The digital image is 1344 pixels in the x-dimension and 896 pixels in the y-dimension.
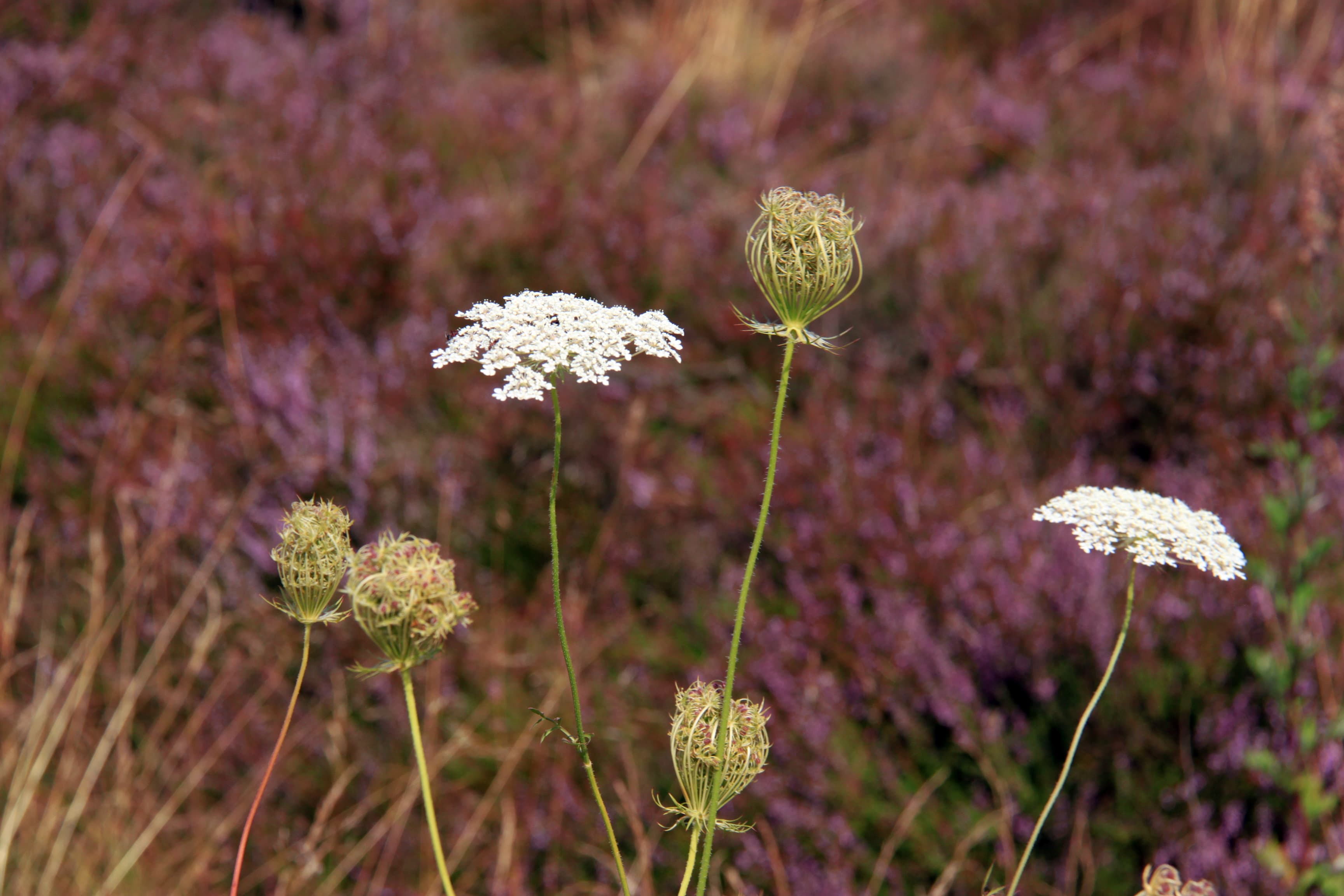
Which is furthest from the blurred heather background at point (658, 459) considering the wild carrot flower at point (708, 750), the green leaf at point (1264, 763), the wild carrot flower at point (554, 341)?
the wild carrot flower at point (554, 341)

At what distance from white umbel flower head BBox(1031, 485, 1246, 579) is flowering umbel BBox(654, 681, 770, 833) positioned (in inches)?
17.5

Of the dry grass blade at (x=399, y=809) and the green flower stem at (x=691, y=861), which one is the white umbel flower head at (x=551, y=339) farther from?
the dry grass blade at (x=399, y=809)

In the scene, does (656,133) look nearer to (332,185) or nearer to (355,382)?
(332,185)

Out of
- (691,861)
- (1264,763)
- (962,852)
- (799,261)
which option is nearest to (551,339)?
(799,261)

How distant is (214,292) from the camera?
354cm

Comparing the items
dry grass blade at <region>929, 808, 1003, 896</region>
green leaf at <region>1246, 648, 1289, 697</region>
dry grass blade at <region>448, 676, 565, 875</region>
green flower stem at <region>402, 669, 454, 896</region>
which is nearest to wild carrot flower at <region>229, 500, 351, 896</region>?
green flower stem at <region>402, 669, 454, 896</region>

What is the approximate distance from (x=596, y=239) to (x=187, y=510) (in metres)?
1.71

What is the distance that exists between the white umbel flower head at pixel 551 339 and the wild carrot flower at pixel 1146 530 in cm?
52

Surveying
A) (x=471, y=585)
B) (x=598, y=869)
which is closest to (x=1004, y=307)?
(x=471, y=585)

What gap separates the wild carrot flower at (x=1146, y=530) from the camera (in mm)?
1233

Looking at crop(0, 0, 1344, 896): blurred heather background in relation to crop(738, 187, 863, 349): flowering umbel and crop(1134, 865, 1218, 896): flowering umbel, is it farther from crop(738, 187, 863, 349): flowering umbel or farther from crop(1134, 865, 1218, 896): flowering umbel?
crop(738, 187, 863, 349): flowering umbel

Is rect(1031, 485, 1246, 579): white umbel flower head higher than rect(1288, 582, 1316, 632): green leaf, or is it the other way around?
rect(1288, 582, 1316, 632): green leaf

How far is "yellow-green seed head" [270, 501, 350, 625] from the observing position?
1.15 meters

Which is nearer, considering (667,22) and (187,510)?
(187,510)
